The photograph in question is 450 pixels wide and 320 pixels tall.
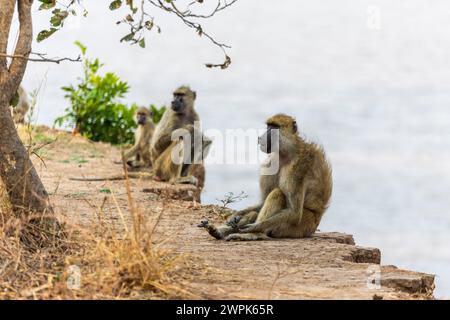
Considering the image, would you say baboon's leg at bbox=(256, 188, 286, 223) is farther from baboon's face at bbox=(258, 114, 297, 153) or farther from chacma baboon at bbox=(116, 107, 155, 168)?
chacma baboon at bbox=(116, 107, 155, 168)

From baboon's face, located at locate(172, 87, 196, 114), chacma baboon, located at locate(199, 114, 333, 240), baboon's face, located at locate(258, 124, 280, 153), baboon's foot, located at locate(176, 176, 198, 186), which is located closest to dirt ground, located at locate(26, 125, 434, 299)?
chacma baboon, located at locate(199, 114, 333, 240)

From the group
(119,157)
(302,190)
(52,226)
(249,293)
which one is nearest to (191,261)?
(249,293)

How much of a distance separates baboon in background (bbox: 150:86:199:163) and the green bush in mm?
5495

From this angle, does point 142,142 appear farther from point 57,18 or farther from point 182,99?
point 57,18

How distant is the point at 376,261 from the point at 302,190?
1.11 metres

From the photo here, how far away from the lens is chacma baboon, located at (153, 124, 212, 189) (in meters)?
14.3

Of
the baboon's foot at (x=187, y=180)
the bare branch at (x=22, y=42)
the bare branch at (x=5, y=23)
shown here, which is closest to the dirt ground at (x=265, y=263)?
the bare branch at (x=22, y=42)

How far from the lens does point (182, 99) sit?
581 inches

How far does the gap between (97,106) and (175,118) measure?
5.87 metres

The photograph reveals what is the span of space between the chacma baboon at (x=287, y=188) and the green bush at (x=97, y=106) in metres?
11.4
